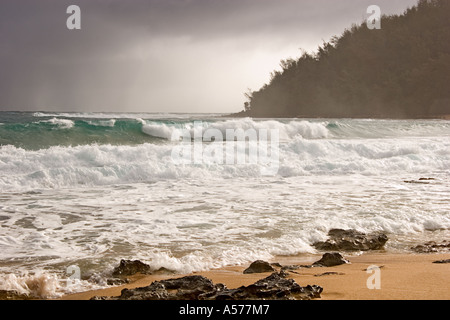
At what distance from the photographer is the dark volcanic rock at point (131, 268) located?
170 inches

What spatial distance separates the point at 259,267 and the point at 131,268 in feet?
4.25

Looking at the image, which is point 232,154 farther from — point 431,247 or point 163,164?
point 431,247

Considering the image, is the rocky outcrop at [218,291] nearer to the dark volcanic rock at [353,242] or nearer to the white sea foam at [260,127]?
the dark volcanic rock at [353,242]

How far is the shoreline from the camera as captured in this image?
3.43 m

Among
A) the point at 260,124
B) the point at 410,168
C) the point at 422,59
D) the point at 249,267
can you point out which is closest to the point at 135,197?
the point at 249,267

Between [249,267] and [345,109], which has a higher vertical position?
[345,109]

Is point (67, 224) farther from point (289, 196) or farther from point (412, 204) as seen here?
point (412, 204)

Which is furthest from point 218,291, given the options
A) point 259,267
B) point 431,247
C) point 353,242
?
point 431,247

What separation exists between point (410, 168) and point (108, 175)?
9.13 m

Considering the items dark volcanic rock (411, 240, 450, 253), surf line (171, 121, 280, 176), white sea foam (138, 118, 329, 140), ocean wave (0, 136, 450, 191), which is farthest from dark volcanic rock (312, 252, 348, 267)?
white sea foam (138, 118, 329, 140)

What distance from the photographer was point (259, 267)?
4410 mm

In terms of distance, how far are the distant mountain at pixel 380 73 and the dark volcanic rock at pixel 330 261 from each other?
51778 mm

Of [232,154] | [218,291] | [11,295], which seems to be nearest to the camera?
[218,291]
